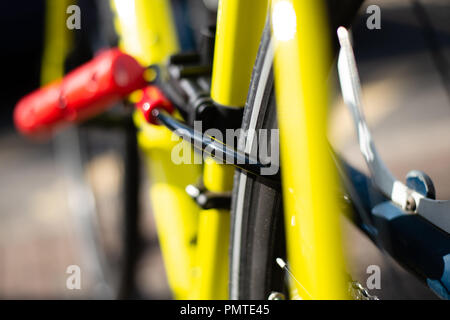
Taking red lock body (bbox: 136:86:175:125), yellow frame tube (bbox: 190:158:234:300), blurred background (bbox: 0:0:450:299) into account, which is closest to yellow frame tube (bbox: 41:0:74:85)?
blurred background (bbox: 0:0:450:299)

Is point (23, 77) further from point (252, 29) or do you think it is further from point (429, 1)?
point (252, 29)

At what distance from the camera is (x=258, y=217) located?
58 cm

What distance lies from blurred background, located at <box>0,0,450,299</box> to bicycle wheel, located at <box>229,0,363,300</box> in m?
0.48

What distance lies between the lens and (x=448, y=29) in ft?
3.68

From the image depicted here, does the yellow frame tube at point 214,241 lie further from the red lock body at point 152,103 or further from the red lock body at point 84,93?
the red lock body at point 84,93

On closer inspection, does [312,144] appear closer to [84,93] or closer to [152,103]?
[152,103]

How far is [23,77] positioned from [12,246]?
1.16m

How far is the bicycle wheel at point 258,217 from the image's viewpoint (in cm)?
51

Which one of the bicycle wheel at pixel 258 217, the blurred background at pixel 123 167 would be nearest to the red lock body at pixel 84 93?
the blurred background at pixel 123 167

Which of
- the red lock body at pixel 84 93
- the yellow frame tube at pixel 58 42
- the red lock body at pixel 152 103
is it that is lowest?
the red lock body at pixel 152 103

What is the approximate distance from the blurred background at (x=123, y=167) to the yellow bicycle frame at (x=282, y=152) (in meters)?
0.16

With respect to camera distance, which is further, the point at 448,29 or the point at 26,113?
the point at 448,29
